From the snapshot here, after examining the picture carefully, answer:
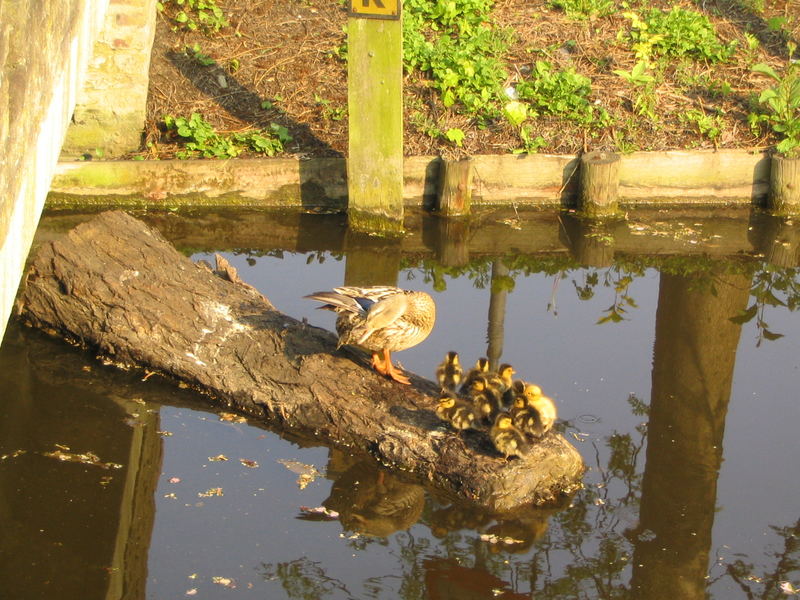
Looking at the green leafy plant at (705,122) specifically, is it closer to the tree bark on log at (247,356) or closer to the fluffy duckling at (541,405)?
the tree bark on log at (247,356)

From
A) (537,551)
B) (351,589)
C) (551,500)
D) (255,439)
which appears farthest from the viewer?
(255,439)

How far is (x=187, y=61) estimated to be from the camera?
11438 mm

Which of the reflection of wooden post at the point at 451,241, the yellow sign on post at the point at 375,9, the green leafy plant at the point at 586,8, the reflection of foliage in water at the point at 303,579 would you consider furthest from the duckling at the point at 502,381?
the green leafy plant at the point at 586,8

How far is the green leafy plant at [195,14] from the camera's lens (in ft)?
38.7

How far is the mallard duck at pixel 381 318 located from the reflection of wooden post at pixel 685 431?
5.37 ft

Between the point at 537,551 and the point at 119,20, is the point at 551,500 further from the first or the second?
the point at 119,20

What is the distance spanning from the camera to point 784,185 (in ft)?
32.5

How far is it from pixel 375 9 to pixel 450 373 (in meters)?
3.85

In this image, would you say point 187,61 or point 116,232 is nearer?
point 116,232

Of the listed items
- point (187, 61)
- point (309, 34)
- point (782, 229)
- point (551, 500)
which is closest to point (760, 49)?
point (782, 229)

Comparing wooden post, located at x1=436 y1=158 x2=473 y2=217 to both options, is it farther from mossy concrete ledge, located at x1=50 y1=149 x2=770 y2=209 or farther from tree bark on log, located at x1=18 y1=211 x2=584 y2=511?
tree bark on log, located at x1=18 y1=211 x2=584 y2=511

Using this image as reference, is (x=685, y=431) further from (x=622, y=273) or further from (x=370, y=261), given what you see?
(x=370, y=261)

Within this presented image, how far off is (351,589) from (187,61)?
8.01 meters

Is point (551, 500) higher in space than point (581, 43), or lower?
lower
